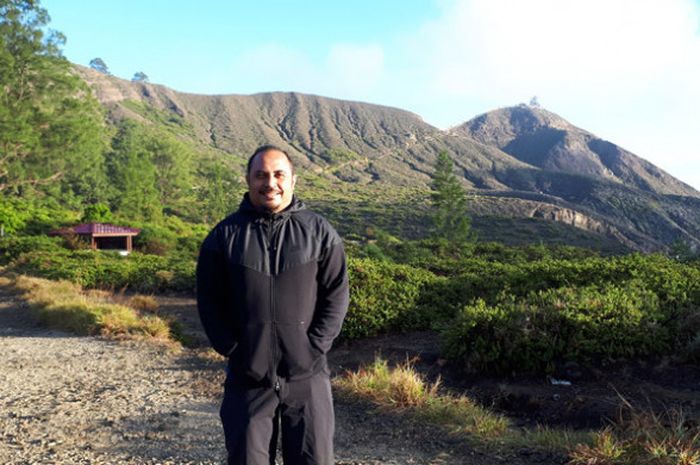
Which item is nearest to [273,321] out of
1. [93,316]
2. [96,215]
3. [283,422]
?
[283,422]

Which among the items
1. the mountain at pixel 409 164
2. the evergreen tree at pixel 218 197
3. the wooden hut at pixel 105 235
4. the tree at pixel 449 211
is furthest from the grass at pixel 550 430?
the mountain at pixel 409 164

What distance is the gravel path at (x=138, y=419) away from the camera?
398cm

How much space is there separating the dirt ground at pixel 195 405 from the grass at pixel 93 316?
0.74m

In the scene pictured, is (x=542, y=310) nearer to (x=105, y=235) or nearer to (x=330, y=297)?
(x=330, y=297)

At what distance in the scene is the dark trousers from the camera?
90.8 inches

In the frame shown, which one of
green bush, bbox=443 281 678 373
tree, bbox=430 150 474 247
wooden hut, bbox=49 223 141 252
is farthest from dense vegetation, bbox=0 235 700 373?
tree, bbox=430 150 474 247

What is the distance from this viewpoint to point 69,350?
7727 millimetres

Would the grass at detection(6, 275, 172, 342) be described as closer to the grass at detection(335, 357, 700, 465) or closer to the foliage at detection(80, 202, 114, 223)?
the grass at detection(335, 357, 700, 465)

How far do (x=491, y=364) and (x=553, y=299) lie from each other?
1.14 meters

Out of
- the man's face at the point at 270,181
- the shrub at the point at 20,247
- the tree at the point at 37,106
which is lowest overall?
the shrub at the point at 20,247

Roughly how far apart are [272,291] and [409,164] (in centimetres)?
13795

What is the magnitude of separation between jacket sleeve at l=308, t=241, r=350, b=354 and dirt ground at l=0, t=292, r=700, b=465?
179 cm

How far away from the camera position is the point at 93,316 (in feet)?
29.9

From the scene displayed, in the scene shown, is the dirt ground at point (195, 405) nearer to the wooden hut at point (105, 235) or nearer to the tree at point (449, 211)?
the wooden hut at point (105, 235)
